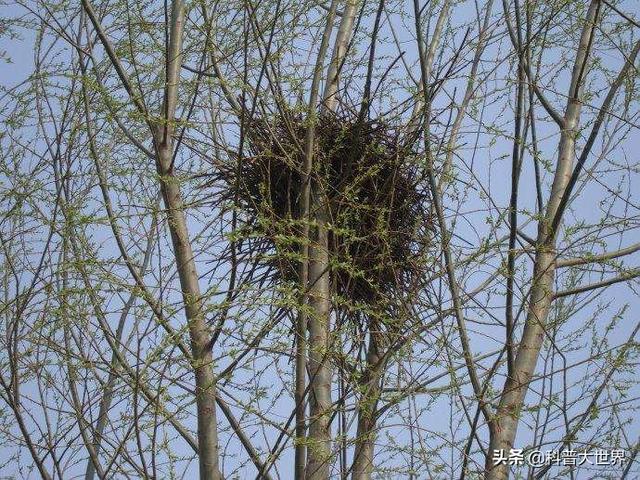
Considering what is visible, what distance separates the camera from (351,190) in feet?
12.1

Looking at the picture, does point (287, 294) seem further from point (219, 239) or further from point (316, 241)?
point (219, 239)

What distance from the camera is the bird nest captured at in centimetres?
368

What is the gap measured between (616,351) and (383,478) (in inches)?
33.5

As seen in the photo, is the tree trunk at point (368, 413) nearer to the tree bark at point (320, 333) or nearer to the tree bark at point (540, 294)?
the tree bark at point (320, 333)

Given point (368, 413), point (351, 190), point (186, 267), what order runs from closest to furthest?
point (368, 413)
point (186, 267)
point (351, 190)

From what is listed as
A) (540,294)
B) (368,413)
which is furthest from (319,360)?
(540,294)

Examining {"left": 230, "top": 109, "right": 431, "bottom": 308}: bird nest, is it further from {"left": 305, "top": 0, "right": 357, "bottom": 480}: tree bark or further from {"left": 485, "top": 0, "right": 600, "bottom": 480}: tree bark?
{"left": 485, "top": 0, "right": 600, "bottom": 480}: tree bark

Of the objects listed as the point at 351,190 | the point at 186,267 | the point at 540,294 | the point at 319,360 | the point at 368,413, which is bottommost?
the point at 368,413

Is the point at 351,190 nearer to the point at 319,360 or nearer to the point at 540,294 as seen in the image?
the point at 319,360

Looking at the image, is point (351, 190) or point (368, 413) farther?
point (351, 190)

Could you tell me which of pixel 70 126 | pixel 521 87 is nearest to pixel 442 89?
pixel 521 87

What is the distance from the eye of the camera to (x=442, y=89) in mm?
3730

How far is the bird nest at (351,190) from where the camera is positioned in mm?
3678

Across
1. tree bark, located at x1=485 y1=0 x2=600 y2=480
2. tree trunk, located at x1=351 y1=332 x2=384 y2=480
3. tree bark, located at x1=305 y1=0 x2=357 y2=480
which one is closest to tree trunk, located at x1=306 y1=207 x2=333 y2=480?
tree bark, located at x1=305 y1=0 x2=357 y2=480
